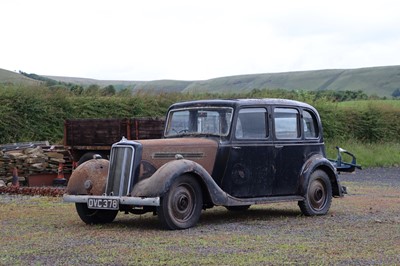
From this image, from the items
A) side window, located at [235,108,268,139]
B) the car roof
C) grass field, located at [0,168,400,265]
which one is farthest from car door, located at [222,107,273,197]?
grass field, located at [0,168,400,265]

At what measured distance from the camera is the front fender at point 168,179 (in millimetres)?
11039

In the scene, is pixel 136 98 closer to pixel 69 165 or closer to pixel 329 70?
pixel 69 165

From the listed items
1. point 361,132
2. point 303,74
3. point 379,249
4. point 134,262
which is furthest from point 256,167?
point 303,74

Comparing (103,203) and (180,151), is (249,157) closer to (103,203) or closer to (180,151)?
(180,151)

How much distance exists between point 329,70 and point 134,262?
123 meters

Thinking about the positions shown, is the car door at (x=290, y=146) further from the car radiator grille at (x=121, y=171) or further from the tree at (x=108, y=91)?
the tree at (x=108, y=91)

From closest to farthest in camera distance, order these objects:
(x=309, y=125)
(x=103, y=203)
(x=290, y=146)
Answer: (x=103, y=203) → (x=290, y=146) → (x=309, y=125)

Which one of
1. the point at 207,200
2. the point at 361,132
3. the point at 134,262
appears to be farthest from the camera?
the point at 361,132

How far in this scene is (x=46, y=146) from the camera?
75.3ft

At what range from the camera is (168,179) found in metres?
11.1

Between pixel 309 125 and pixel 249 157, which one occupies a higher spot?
pixel 309 125

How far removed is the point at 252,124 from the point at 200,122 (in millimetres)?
835

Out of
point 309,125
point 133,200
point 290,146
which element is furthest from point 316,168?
point 133,200

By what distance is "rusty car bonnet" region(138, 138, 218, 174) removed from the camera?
11719 millimetres
